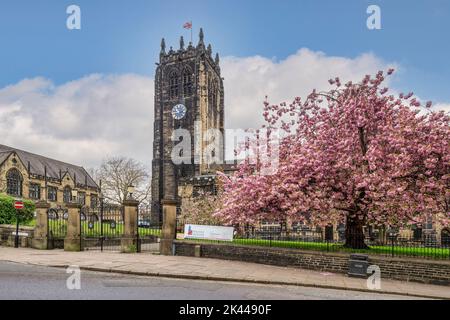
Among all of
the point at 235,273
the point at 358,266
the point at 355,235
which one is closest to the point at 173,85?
the point at 355,235

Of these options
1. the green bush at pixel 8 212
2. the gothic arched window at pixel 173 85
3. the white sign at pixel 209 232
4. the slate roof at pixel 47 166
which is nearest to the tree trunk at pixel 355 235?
the white sign at pixel 209 232

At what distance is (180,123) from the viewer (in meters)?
72.2

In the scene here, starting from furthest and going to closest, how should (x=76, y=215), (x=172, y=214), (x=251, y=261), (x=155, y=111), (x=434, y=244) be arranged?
1. (x=155, y=111)
2. (x=76, y=215)
3. (x=172, y=214)
4. (x=251, y=261)
5. (x=434, y=244)

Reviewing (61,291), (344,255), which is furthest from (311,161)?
(61,291)

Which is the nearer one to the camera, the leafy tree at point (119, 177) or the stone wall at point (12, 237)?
the stone wall at point (12, 237)

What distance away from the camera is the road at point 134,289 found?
322 inches

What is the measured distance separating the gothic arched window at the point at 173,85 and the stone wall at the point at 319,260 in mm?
59370

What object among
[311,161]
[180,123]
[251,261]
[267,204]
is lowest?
[251,261]

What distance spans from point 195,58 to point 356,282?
66324mm

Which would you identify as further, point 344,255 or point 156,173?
point 156,173

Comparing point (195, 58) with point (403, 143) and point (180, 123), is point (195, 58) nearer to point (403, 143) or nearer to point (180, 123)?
point (180, 123)

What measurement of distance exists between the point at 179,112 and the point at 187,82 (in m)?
6.41

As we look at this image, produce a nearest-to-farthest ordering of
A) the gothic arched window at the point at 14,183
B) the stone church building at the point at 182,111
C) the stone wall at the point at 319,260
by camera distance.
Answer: the stone wall at the point at 319,260 < the gothic arched window at the point at 14,183 < the stone church building at the point at 182,111

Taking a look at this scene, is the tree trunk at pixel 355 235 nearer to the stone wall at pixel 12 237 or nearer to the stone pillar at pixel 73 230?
the stone pillar at pixel 73 230
